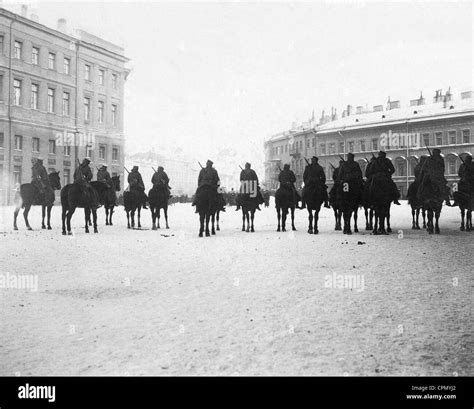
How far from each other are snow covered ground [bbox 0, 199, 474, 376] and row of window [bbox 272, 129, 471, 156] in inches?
2006

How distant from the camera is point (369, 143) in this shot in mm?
68062

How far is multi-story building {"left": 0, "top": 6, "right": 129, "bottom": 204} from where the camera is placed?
2102 centimetres

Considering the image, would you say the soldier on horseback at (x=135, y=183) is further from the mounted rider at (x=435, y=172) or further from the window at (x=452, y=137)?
the window at (x=452, y=137)

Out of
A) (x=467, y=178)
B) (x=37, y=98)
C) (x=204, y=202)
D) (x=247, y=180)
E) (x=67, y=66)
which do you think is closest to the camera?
(x=204, y=202)

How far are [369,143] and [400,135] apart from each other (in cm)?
530

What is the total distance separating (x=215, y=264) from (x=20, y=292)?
3.49 m

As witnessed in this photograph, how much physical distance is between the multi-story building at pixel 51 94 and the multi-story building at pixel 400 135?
28021 millimetres

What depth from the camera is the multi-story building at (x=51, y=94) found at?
21.0 m

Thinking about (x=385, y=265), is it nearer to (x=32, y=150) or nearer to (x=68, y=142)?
(x=32, y=150)

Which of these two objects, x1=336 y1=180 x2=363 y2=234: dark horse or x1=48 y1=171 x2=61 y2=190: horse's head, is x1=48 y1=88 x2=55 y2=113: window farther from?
x1=336 y1=180 x2=363 y2=234: dark horse

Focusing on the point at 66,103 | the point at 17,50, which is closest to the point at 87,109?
the point at 66,103

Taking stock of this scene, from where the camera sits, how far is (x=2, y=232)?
15484 mm

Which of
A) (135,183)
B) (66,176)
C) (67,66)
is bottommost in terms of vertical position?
(135,183)

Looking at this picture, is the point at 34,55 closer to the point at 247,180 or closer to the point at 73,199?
the point at 73,199
